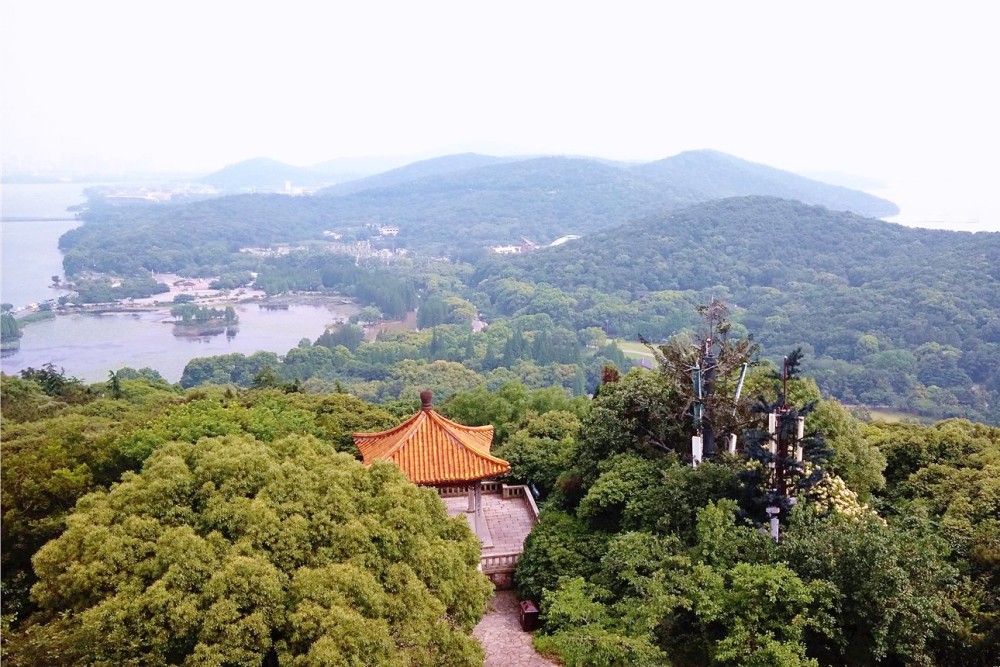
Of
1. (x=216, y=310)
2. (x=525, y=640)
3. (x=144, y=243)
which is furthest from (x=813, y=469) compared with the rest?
(x=144, y=243)

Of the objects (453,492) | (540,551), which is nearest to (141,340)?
(453,492)

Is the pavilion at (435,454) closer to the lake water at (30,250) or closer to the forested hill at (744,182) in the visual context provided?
the lake water at (30,250)

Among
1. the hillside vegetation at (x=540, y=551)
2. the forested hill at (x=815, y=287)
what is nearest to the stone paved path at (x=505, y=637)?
the hillside vegetation at (x=540, y=551)

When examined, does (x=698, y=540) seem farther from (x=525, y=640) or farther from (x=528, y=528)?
(x=528, y=528)

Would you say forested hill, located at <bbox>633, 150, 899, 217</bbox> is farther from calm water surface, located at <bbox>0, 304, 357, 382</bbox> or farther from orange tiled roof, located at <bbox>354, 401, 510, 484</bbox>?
orange tiled roof, located at <bbox>354, 401, 510, 484</bbox>

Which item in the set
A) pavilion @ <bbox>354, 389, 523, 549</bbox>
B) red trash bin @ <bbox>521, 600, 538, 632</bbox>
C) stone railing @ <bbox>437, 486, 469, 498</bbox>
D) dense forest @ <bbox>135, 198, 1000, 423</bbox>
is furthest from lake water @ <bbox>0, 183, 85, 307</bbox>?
red trash bin @ <bbox>521, 600, 538, 632</bbox>

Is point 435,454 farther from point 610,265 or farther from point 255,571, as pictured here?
point 610,265
